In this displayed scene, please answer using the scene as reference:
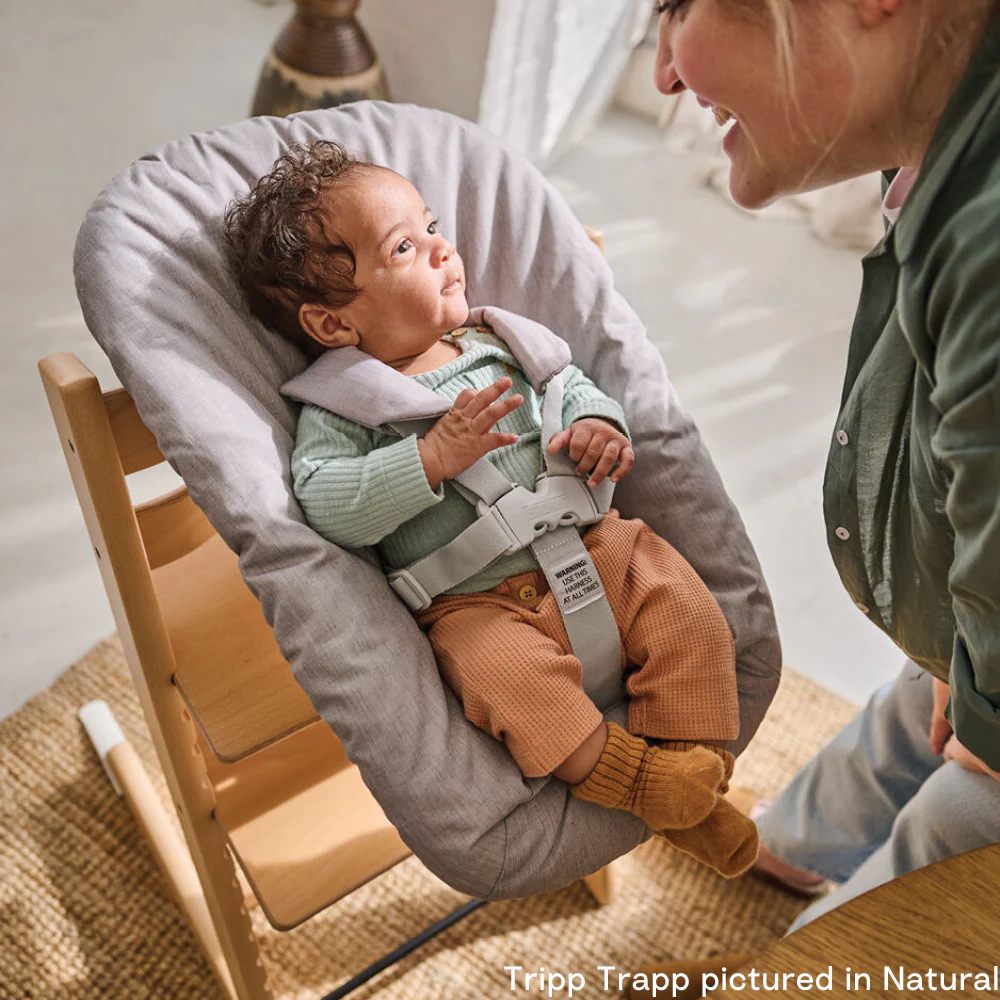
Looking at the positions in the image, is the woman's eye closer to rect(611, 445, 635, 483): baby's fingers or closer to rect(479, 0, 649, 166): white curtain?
rect(611, 445, 635, 483): baby's fingers

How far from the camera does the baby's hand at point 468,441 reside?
3.25ft

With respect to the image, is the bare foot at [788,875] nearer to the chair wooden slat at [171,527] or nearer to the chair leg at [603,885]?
the chair leg at [603,885]

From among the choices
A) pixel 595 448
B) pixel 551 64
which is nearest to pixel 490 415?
pixel 595 448

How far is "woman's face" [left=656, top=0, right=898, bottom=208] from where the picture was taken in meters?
0.59

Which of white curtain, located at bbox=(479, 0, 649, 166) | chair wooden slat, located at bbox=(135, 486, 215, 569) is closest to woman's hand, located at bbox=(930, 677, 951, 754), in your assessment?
chair wooden slat, located at bbox=(135, 486, 215, 569)

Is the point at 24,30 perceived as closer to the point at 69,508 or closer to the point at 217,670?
the point at 69,508

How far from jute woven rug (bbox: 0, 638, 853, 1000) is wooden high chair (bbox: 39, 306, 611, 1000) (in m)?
Answer: 0.08

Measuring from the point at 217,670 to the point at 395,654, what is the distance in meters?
0.22

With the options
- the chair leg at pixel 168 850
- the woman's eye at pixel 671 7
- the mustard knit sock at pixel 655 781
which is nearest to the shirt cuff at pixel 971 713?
the mustard knit sock at pixel 655 781

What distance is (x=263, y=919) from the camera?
1.34 m

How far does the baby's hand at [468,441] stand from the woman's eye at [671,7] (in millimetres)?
397

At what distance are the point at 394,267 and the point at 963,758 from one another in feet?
2.57

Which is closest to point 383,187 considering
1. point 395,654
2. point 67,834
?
point 395,654

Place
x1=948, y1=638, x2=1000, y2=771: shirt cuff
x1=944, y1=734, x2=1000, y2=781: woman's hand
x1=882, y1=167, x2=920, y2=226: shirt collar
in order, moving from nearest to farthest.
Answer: x1=948, y1=638, x2=1000, y2=771: shirt cuff < x1=882, y1=167, x2=920, y2=226: shirt collar < x1=944, y1=734, x2=1000, y2=781: woman's hand
